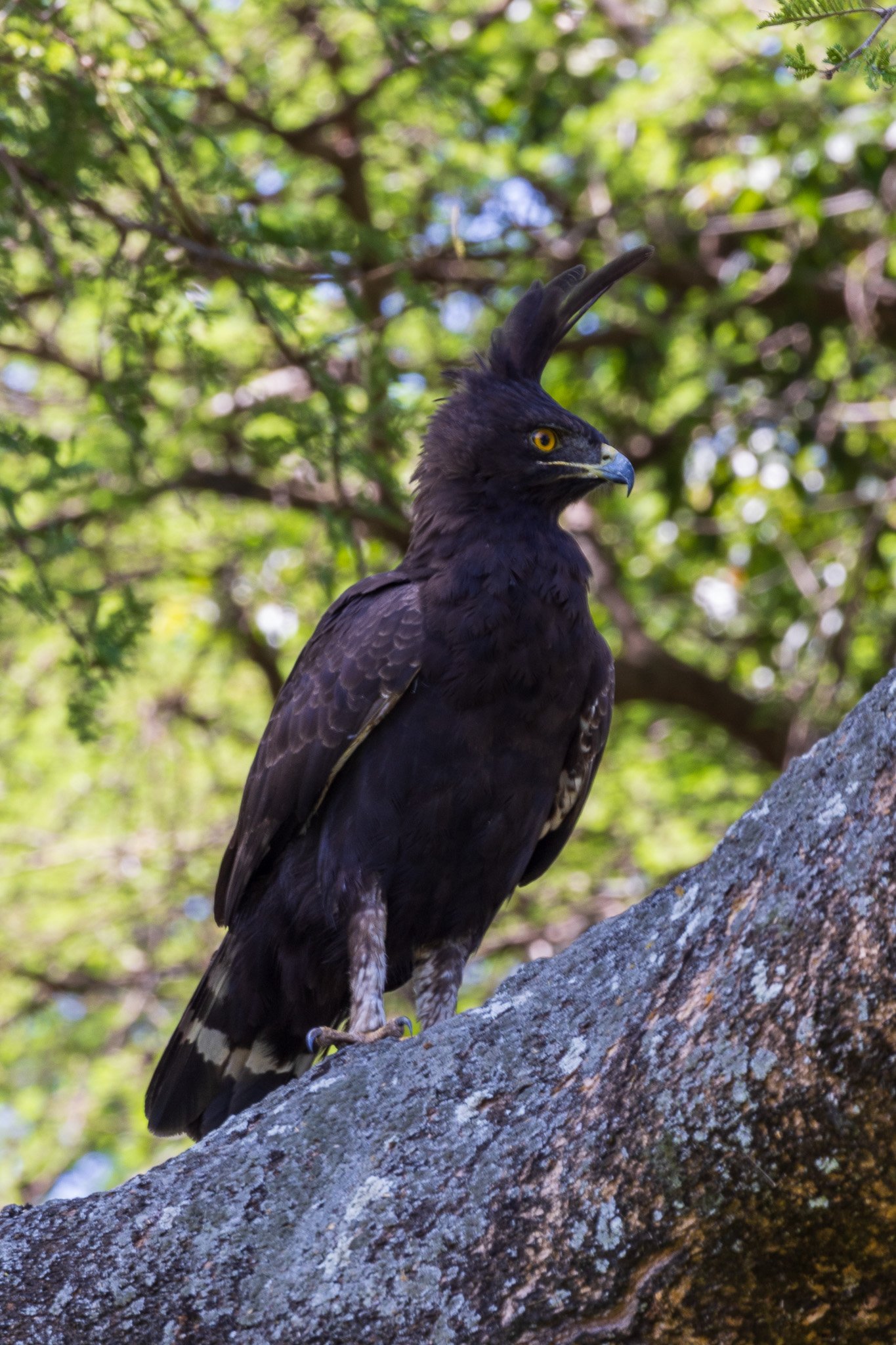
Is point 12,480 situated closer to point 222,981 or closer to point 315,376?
point 315,376

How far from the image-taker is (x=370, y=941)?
15.7 ft

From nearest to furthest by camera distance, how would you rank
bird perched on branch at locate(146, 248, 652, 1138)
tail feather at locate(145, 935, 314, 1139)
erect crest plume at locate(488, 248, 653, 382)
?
1. bird perched on branch at locate(146, 248, 652, 1138)
2. tail feather at locate(145, 935, 314, 1139)
3. erect crest plume at locate(488, 248, 653, 382)

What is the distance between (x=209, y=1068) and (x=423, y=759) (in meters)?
1.35

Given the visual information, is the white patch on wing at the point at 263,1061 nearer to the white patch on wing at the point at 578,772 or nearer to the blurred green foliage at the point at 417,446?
the white patch on wing at the point at 578,772

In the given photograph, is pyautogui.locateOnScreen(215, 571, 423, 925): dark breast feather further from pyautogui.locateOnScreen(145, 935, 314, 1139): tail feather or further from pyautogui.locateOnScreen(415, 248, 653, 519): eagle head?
pyautogui.locateOnScreen(415, 248, 653, 519): eagle head

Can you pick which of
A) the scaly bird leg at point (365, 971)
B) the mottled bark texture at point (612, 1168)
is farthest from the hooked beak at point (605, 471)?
the mottled bark texture at point (612, 1168)

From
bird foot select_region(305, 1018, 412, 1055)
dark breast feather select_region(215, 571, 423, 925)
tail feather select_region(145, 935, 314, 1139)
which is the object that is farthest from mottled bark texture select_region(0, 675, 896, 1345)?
tail feather select_region(145, 935, 314, 1139)

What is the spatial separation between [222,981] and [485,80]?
400 cm

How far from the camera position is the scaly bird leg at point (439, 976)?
5230mm

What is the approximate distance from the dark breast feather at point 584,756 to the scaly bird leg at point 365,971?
85 cm

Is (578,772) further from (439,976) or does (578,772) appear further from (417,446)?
(417,446)

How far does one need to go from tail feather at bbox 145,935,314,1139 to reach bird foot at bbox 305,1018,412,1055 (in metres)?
0.86

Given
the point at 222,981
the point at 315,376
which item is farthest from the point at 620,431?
the point at 222,981

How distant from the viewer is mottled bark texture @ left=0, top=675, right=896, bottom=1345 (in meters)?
2.49
